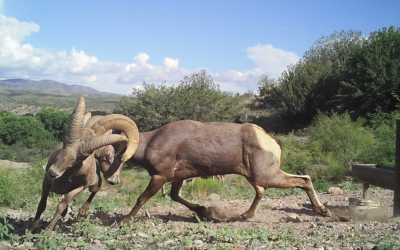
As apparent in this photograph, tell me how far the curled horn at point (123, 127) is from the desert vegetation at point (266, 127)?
1.35 meters

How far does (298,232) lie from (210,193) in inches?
252

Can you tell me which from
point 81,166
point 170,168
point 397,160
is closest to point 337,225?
point 397,160

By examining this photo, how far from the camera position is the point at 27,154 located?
2602cm

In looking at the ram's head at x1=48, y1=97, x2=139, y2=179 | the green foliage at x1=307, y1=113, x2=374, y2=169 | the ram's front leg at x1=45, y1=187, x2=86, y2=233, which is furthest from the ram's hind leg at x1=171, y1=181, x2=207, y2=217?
the green foliage at x1=307, y1=113, x2=374, y2=169

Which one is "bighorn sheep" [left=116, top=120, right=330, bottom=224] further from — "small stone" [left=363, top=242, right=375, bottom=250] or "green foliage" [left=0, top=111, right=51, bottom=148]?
"green foliage" [left=0, top=111, right=51, bottom=148]

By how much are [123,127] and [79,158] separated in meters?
1.13

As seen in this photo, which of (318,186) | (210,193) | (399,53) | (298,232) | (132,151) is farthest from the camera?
(399,53)

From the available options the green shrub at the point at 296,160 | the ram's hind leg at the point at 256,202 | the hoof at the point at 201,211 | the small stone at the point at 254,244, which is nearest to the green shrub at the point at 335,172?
the green shrub at the point at 296,160

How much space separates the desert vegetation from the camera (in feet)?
18.0

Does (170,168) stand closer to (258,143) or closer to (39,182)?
(258,143)

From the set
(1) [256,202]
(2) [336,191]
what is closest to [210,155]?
(1) [256,202]

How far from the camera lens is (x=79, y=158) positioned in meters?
5.79

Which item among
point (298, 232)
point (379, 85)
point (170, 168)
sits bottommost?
point (298, 232)

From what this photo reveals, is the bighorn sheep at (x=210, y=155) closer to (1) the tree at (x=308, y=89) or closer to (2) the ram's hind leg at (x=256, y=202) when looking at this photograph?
(2) the ram's hind leg at (x=256, y=202)
